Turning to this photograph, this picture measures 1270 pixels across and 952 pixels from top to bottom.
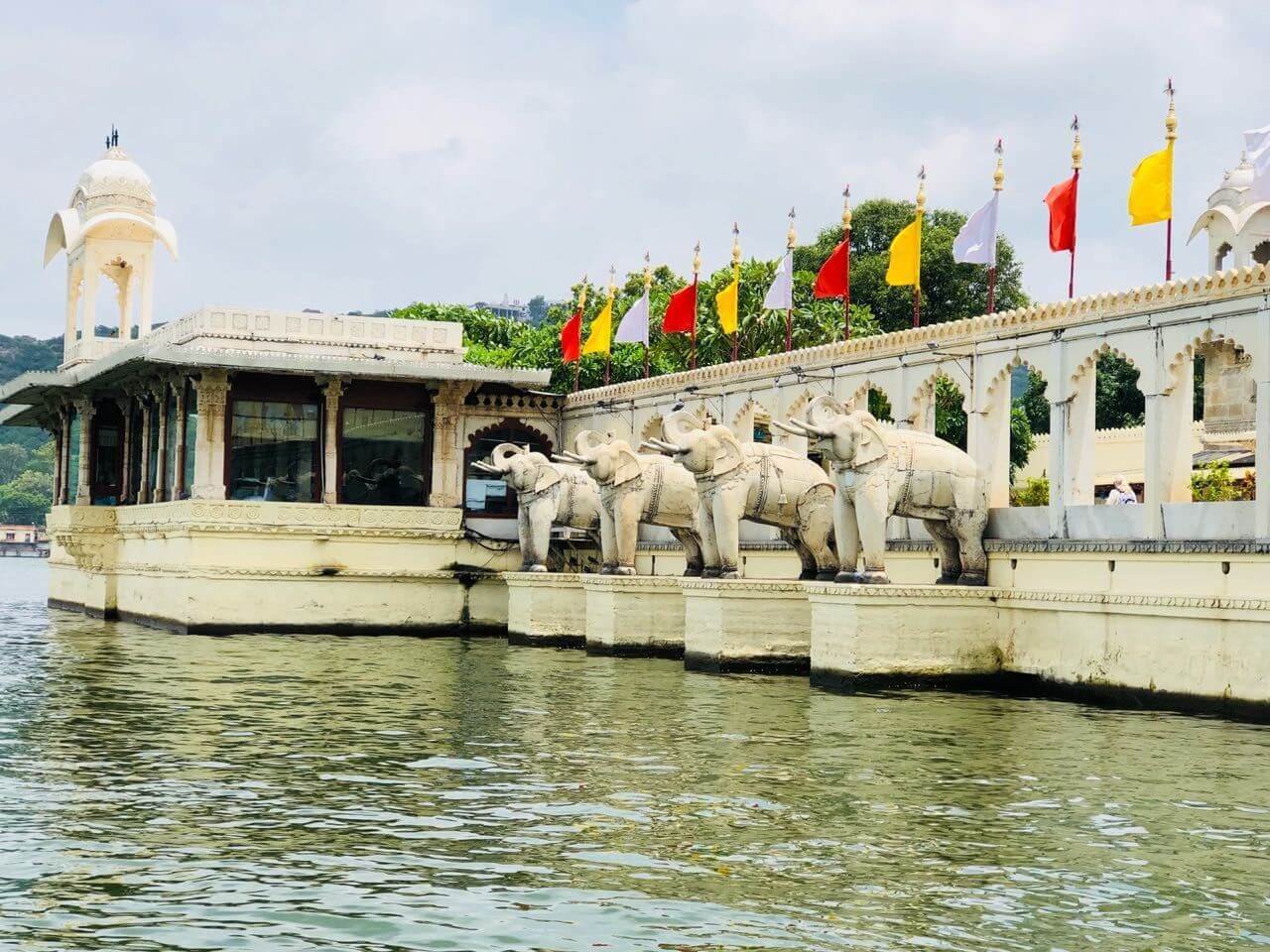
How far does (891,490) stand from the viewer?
25.5 m

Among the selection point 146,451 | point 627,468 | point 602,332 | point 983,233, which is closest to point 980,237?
point 983,233

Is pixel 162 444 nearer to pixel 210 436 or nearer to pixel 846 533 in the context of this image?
pixel 210 436

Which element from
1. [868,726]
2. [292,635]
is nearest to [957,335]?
[868,726]

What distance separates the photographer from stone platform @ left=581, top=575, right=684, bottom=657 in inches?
1196

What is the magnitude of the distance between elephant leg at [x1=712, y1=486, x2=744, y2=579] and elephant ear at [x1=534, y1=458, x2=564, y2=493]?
6678 mm

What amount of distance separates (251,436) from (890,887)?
27.7m

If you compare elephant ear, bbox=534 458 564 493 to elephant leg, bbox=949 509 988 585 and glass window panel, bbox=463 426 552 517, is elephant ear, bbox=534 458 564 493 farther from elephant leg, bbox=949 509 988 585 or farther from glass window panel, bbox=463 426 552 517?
elephant leg, bbox=949 509 988 585

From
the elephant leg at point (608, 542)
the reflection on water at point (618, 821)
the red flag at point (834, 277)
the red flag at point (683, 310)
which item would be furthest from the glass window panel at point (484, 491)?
the reflection on water at point (618, 821)

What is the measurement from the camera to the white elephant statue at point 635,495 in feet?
104

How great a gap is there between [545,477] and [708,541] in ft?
20.9

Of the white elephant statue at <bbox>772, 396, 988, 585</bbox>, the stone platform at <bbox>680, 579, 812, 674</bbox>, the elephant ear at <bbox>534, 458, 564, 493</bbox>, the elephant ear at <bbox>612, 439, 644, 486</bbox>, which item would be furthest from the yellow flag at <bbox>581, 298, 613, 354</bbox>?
the white elephant statue at <bbox>772, 396, 988, 585</bbox>

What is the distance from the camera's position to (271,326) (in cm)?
3888

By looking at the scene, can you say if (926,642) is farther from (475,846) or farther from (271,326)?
(271,326)

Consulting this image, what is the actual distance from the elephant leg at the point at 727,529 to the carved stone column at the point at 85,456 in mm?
22854
